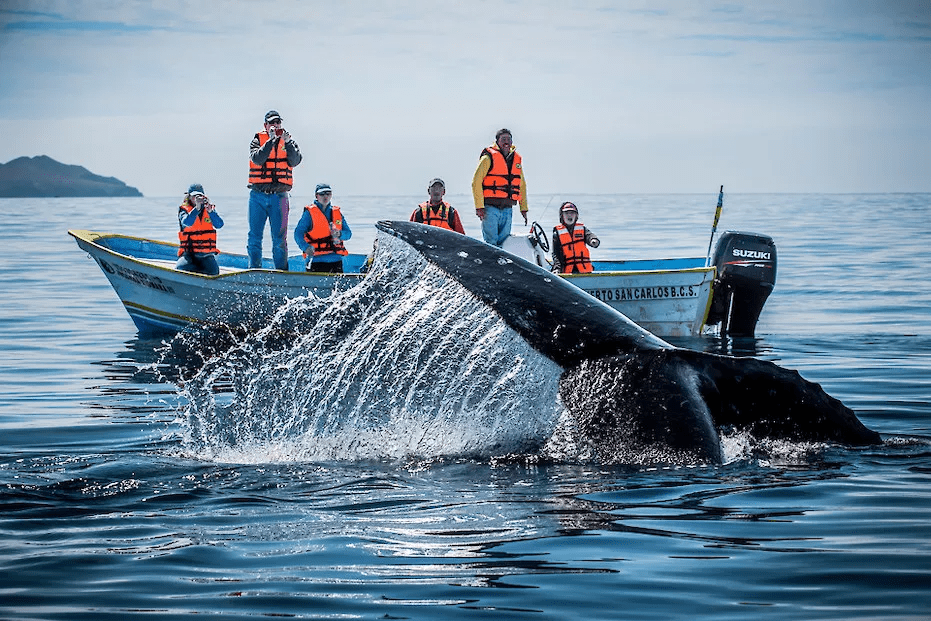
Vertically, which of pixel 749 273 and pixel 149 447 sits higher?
pixel 749 273

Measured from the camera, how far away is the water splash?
6.70m

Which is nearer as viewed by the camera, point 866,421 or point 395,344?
point 395,344

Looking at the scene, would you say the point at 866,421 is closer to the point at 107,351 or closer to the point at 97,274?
the point at 107,351

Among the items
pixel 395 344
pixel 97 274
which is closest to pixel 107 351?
pixel 395 344

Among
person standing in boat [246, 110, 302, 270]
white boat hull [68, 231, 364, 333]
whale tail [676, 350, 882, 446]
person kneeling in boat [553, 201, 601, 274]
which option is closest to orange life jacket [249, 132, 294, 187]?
person standing in boat [246, 110, 302, 270]

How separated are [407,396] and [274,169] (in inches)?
389

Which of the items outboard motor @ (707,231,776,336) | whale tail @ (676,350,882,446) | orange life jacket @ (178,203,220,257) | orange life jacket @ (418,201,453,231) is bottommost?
whale tail @ (676,350,882,446)

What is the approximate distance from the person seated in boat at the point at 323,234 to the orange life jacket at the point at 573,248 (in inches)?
132

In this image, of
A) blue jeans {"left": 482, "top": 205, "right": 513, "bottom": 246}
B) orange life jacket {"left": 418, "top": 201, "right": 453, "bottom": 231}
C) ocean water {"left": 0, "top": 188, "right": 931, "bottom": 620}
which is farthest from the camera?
blue jeans {"left": 482, "top": 205, "right": 513, "bottom": 246}

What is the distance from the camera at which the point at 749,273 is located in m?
17.3

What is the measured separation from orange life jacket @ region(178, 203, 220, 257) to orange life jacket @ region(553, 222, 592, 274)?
17.6 feet

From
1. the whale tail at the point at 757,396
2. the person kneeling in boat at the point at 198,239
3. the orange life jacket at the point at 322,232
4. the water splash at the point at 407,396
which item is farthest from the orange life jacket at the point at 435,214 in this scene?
the whale tail at the point at 757,396

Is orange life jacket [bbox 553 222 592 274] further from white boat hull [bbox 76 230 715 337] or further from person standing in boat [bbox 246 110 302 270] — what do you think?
person standing in boat [bbox 246 110 302 270]

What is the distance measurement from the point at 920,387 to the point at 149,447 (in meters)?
7.36
